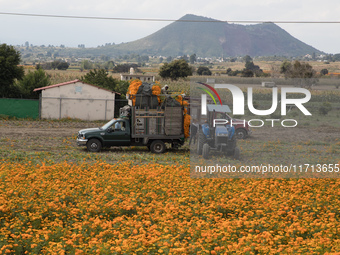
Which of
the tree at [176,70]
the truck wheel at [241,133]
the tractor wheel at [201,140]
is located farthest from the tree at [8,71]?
the tree at [176,70]

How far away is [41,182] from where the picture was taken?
52.4 ft

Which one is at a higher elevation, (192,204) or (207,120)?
(207,120)

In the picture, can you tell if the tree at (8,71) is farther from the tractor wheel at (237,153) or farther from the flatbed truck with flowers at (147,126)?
the tractor wheel at (237,153)

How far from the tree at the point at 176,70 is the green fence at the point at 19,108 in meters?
48.8

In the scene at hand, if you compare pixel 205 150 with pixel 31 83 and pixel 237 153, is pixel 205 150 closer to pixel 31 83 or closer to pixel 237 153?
pixel 237 153

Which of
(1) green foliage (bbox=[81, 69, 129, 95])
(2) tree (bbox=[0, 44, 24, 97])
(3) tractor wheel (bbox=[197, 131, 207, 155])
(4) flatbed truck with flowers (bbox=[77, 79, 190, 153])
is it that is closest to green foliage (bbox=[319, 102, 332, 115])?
(4) flatbed truck with flowers (bbox=[77, 79, 190, 153])

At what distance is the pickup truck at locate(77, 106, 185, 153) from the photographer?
25.7m

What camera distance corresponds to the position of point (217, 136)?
22.4m

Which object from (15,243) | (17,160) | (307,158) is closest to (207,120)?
(307,158)

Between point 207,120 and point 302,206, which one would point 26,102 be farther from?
point 302,206

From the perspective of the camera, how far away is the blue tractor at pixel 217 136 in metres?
22.3

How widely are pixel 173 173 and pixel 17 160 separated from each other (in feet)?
28.8

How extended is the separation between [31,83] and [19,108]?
700 cm

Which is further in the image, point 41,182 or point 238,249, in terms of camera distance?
point 41,182
